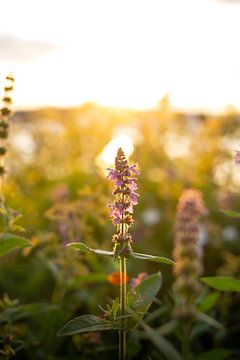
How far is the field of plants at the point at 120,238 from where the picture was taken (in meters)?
1.73

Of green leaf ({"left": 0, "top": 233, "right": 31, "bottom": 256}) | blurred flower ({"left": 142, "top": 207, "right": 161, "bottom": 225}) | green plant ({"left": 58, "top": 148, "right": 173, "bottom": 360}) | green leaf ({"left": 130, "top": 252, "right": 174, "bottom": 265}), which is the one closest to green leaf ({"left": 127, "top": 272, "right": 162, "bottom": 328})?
green plant ({"left": 58, "top": 148, "right": 173, "bottom": 360})

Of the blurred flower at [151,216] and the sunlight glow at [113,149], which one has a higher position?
the sunlight glow at [113,149]

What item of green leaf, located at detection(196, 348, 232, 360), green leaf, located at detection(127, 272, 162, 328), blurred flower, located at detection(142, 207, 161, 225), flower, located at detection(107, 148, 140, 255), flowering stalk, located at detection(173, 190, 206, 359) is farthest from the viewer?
blurred flower, located at detection(142, 207, 161, 225)

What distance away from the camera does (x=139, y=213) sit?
4848 millimetres

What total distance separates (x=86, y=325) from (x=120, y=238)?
272 millimetres

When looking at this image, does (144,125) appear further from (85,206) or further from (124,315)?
(124,315)

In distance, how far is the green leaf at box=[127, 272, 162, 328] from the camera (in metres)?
1.84

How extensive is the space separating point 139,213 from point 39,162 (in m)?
1.50

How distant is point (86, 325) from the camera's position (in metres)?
1.77

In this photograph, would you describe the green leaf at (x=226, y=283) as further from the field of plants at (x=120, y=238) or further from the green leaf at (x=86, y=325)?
the green leaf at (x=86, y=325)

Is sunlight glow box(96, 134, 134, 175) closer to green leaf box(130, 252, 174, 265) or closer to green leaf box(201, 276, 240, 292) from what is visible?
green leaf box(130, 252, 174, 265)

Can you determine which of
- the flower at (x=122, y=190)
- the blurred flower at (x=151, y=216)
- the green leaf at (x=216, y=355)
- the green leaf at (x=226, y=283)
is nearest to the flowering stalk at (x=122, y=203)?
the flower at (x=122, y=190)

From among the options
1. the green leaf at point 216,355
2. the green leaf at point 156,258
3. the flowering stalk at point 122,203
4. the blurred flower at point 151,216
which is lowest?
the green leaf at point 216,355

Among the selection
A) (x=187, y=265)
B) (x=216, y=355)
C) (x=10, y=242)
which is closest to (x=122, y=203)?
(x=187, y=265)
